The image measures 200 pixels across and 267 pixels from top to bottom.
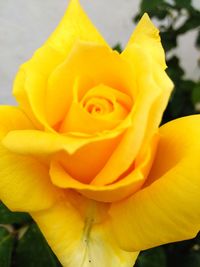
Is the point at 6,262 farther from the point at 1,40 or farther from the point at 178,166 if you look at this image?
the point at 1,40

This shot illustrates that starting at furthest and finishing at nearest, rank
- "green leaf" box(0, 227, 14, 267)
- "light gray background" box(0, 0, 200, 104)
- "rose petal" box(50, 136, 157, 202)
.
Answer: "light gray background" box(0, 0, 200, 104), "green leaf" box(0, 227, 14, 267), "rose petal" box(50, 136, 157, 202)

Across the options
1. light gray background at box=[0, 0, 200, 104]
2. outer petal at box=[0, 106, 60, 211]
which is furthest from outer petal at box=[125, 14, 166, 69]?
light gray background at box=[0, 0, 200, 104]

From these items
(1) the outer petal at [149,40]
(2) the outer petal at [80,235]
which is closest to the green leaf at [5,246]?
(2) the outer petal at [80,235]

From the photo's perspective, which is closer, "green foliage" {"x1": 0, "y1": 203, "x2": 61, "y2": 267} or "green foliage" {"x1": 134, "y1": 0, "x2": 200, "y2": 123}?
"green foliage" {"x1": 0, "y1": 203, "x2": 61, "y2": 267}

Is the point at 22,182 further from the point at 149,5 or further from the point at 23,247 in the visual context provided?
the point at 149,5

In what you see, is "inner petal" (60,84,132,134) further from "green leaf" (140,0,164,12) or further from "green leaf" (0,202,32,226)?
"green leaf" (140,0,164,12)

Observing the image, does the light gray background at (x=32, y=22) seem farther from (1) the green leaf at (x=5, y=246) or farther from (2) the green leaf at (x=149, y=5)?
(1) the green leaf at (x=5, y=246)
